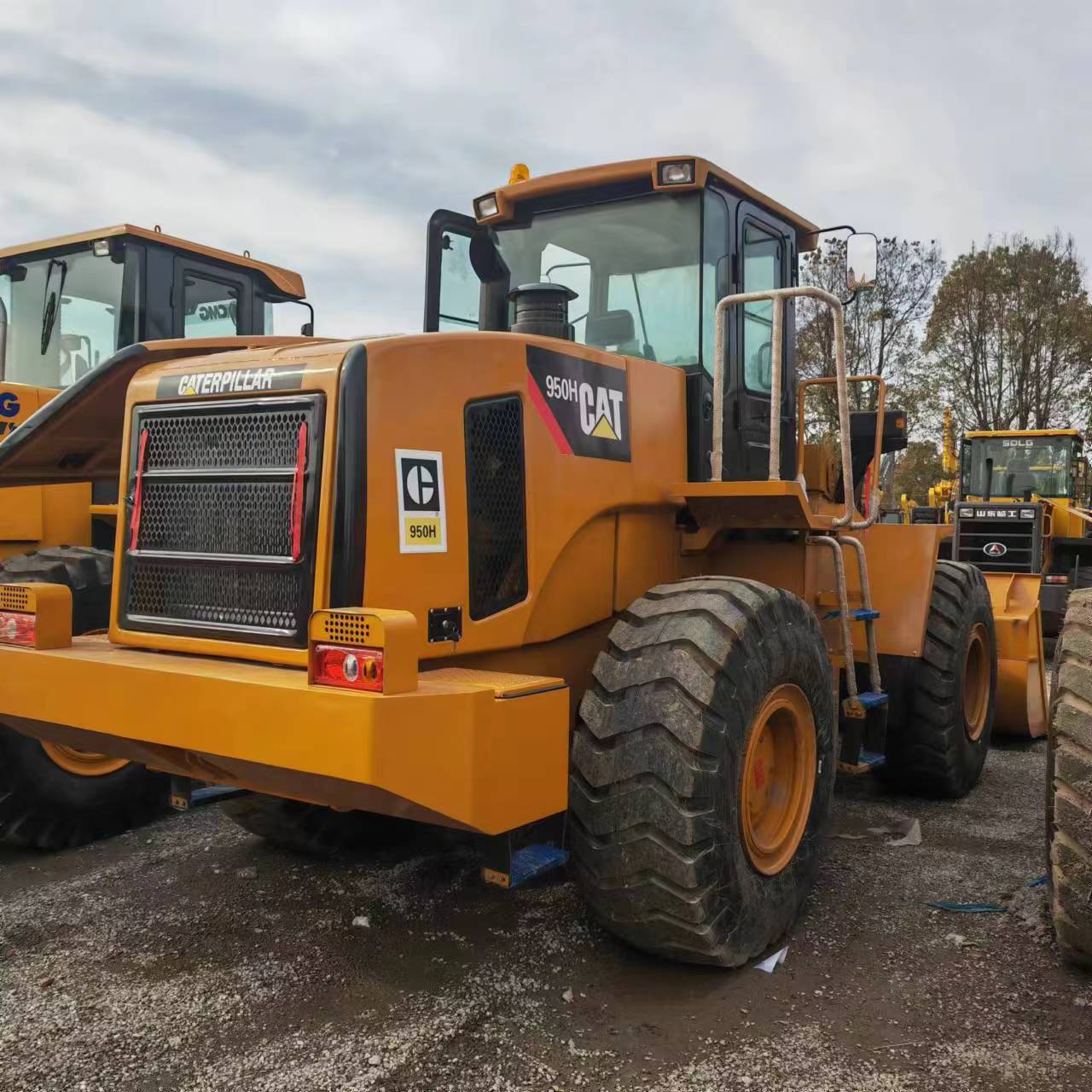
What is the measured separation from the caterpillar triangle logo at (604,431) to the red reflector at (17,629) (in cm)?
198

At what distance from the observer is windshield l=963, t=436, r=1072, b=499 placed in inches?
659

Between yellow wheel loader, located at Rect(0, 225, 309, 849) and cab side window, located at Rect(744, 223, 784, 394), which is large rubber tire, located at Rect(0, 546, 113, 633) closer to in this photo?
yellow wheel loader, located at Rect(0, 225, 309, 849)

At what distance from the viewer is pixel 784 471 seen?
5027mm

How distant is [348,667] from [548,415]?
1210 millimetres

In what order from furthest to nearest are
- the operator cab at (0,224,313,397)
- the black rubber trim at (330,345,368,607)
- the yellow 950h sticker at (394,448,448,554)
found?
the operator cab at (0,224,313,397), the yellow 950h sticker at (394,448,448,554), the black rubber trim at (330,345,368,607)

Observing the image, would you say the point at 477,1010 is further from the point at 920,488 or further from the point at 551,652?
the point at 920,488

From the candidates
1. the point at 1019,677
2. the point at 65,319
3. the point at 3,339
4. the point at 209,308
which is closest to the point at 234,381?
the point at 3,339

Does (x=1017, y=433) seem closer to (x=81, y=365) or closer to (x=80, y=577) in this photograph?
(x=81, y=365)

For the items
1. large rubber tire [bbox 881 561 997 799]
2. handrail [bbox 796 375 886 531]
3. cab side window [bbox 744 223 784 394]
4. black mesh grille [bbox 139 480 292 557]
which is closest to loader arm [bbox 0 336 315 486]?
black mesh grille [bbox 139 480 292 557]

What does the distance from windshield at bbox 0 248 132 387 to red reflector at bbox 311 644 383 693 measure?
4660mm

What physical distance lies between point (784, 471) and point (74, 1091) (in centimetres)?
373

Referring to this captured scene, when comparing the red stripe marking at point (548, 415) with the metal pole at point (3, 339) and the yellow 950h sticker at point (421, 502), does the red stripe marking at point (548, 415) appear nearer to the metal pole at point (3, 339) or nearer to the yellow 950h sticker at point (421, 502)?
the yellow 950h sticker at point (421, 502)

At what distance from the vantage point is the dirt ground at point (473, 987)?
9.32 feet

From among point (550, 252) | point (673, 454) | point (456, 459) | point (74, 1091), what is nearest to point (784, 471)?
point (673, 454)
